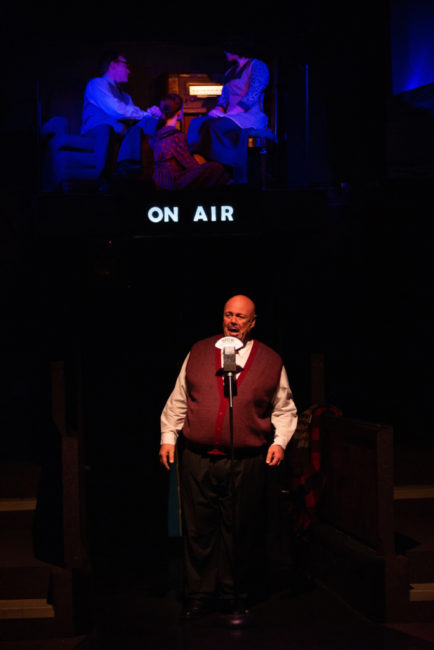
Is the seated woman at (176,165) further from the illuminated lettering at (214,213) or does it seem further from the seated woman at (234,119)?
the illuminated lettering at (214,213)

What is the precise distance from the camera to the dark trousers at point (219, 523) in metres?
4.89

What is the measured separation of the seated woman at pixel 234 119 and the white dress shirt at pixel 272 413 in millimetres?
2863

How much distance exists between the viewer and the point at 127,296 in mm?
7863

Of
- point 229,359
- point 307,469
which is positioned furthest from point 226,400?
point 307,469

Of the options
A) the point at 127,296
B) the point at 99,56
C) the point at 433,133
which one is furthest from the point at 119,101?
the point at 433,133

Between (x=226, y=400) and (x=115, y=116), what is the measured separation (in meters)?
3.61

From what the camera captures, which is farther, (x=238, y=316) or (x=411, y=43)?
(x=411, y=43)

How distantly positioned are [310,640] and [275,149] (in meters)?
4.65

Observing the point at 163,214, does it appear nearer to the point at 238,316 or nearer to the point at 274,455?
the point at 238,316

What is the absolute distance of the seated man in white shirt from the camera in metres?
7.41

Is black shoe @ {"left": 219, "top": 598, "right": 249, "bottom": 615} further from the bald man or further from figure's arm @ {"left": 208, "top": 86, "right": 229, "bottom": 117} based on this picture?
figure's arm @ {"left": 208, "top": 86, "right": 229, "bottom": 117}

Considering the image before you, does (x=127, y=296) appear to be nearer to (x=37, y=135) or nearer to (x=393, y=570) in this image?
(x=37, y=135)

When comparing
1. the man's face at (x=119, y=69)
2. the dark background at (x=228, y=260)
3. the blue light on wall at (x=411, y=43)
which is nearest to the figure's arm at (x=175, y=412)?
the dark background at (x=228, y=260)

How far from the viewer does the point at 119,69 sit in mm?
7637
